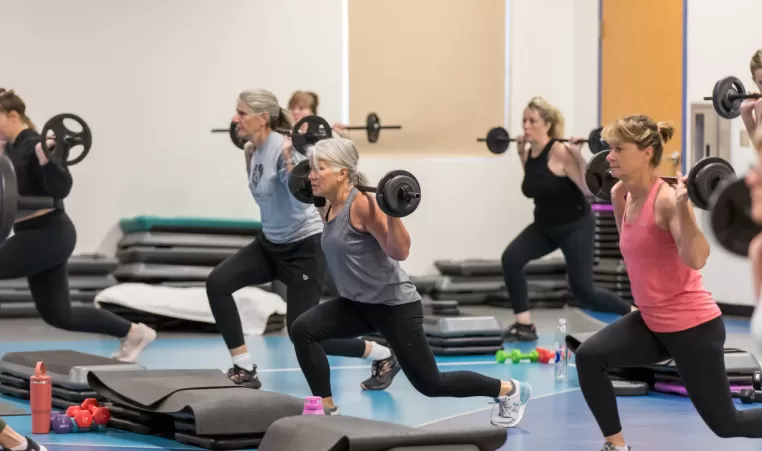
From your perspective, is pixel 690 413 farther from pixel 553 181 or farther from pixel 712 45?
pixel 712 45

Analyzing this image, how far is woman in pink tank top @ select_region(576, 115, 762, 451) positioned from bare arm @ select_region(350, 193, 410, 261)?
2.93 feet

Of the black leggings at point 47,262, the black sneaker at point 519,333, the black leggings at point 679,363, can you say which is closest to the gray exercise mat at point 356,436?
the black leggings at point 679,363

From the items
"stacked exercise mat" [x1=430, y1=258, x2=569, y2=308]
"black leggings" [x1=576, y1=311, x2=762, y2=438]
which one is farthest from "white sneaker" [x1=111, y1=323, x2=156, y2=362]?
"stacked exercise mat" [x1=430, y1=258, x2=569, y2=308]

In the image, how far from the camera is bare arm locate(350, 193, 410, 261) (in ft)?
16.0

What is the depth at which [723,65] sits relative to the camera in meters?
9.59

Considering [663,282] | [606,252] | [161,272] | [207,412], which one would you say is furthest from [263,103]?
[606,252]

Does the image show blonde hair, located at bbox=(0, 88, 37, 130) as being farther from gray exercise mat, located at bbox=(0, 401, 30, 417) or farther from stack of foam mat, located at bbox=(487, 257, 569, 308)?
stack of foam mat, located at bbox=(487, 257, 569, 308)

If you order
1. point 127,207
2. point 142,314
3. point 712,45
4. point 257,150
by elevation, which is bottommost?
point 142,314

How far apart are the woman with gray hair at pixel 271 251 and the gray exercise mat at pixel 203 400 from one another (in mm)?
706

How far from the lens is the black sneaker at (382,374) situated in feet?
21.3

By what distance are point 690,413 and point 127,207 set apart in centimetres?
557

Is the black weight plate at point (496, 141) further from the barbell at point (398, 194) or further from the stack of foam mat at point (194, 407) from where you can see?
the barbell at point (398, 194)

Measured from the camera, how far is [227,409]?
496cm

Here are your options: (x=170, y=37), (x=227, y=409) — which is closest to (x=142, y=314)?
(x=170, y=37)
